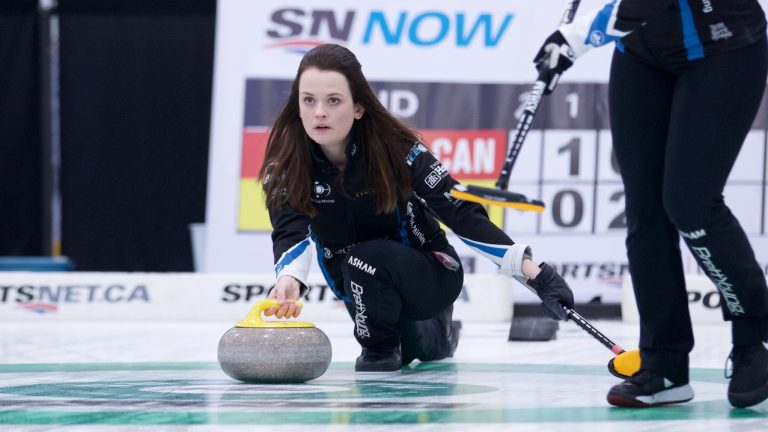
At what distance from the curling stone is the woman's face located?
1.52 ft

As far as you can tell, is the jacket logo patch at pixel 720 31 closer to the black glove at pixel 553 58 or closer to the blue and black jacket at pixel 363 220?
the black glove at pixel 553 58

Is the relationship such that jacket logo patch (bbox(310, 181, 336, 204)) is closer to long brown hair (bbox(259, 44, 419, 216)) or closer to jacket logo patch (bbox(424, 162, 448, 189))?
long brown hair (bbox(259, 44, 419, 216))

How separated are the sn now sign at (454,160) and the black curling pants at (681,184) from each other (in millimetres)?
4143

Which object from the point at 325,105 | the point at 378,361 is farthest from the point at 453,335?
the point at 325,105

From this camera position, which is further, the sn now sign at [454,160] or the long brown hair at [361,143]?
the sn now sign at [454,160]

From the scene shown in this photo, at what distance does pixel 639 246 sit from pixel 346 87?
3.19 feet

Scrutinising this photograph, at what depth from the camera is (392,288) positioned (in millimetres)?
3365

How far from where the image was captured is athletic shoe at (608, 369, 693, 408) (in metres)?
2.50

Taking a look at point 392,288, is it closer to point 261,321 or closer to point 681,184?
point 261,321

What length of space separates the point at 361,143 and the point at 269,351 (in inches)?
25.4

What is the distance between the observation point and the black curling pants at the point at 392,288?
10.9 ft

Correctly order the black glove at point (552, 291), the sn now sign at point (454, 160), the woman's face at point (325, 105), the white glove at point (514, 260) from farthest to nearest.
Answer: the sn now sign at point (454, 160) < the woman's face at point (325, 105) < the white glove at point (514, 260) < the black glove at point (552, 291)

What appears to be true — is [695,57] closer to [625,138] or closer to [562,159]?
[625,138]

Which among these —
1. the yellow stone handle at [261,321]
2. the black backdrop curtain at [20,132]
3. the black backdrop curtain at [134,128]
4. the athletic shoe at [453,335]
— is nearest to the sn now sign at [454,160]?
the black backdrop curtain at [134,128]
